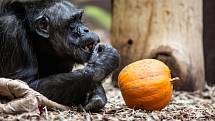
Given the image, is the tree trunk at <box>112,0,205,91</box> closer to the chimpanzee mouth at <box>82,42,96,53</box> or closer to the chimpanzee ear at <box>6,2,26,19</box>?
the chimpanzee mouth at <box>82,42,96,53</box>

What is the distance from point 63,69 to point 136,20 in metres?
1.92

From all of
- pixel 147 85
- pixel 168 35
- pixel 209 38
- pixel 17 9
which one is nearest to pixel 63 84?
pixel 147 85

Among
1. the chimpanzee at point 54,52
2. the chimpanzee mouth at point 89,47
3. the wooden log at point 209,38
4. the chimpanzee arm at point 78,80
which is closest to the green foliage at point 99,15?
the wooden log at point 209,38

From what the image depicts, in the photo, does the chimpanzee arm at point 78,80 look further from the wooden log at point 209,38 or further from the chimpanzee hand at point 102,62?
the wooden log at point 209,38

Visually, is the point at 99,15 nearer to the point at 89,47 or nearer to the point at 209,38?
the point at 209,38

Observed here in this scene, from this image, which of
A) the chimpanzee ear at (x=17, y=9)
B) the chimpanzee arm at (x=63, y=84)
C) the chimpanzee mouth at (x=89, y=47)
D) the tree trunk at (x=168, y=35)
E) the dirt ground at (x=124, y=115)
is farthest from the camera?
the tree trunk at (x=168, y=35)

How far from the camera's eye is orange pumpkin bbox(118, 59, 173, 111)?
15.0 feet

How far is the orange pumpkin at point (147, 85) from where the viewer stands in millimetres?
4562

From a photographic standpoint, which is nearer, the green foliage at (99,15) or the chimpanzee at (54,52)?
the chimpanzee at (54,52)

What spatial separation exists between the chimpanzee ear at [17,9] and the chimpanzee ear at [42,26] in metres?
0.15

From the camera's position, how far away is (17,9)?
16.1 feet

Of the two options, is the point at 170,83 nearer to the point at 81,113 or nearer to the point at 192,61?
the point at 81,113

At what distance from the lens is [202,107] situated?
5238mm

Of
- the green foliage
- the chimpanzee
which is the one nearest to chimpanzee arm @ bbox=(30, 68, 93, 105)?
the chimpanzee
